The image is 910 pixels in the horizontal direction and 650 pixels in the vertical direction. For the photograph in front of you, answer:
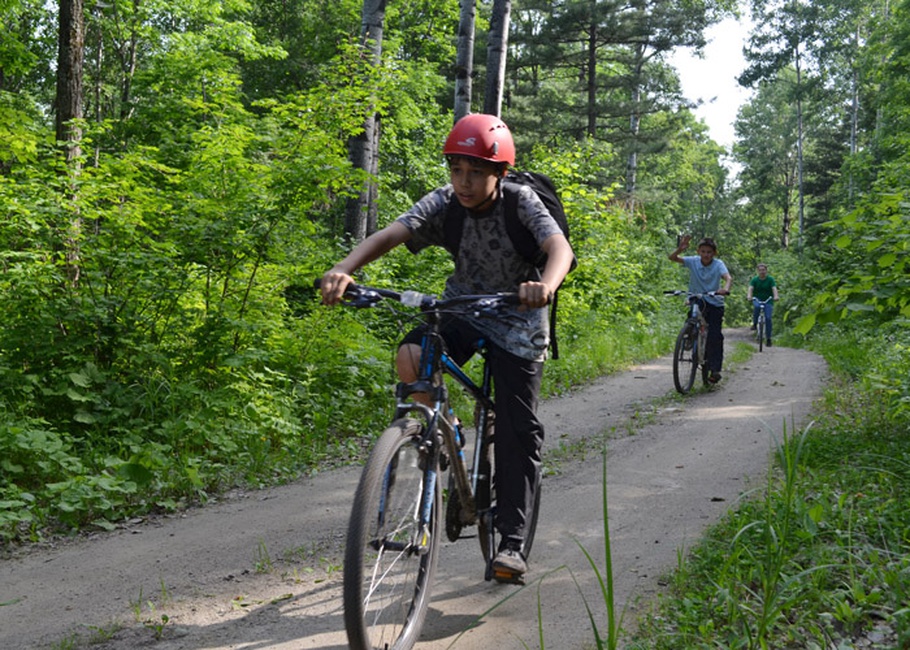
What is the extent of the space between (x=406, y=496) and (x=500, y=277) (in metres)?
1.20

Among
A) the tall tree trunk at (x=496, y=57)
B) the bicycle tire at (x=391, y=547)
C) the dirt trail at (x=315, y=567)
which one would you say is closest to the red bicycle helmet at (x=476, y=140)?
the bicycle tire at (x=391, y=547)

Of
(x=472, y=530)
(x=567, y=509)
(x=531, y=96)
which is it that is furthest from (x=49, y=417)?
(x=531, y=96)

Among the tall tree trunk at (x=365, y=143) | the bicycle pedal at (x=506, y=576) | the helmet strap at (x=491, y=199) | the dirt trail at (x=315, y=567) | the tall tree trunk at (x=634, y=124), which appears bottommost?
the dirt trail at (x=315, y=567)

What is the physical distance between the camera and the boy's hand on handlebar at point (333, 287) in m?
3.17

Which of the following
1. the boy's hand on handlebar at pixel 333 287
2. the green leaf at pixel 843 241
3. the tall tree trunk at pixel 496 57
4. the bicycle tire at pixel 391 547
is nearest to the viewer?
the bicycle tire at pixel 391 547

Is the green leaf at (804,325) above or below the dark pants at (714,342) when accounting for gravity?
above

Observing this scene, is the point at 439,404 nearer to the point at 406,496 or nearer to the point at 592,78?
the point at 406,496

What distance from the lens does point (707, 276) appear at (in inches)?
439

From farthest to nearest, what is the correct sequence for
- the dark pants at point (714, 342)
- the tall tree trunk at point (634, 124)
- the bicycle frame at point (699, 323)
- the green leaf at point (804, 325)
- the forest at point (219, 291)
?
1. the tall tree trunk at point (634, 124)
2. the dark pants at point (714, 342)
3. the bicycle frame at point (699, 323)
4. the forest at point (219, 291)
5. the green leaf at point (804, 325)

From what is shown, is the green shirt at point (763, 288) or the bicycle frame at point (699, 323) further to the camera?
the green shirt at point (763, 288)

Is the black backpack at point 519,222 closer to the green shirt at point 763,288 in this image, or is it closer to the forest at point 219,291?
the forest at point 219,291

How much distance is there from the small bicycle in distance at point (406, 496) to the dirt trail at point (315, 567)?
39cm

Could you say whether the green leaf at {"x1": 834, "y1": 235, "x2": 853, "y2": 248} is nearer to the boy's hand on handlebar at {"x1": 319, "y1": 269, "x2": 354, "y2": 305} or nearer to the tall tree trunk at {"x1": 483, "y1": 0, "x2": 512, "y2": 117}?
the boy's hand on handlebar at {"x1": 319, "y1": 269, "x2": 354, "y2": 305}

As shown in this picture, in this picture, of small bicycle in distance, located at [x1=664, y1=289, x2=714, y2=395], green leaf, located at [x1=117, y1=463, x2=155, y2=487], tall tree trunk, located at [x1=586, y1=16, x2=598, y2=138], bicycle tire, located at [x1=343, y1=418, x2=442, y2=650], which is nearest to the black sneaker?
bicycle tire, located at [x1=343, y1=418, x2=442, y2=650]
